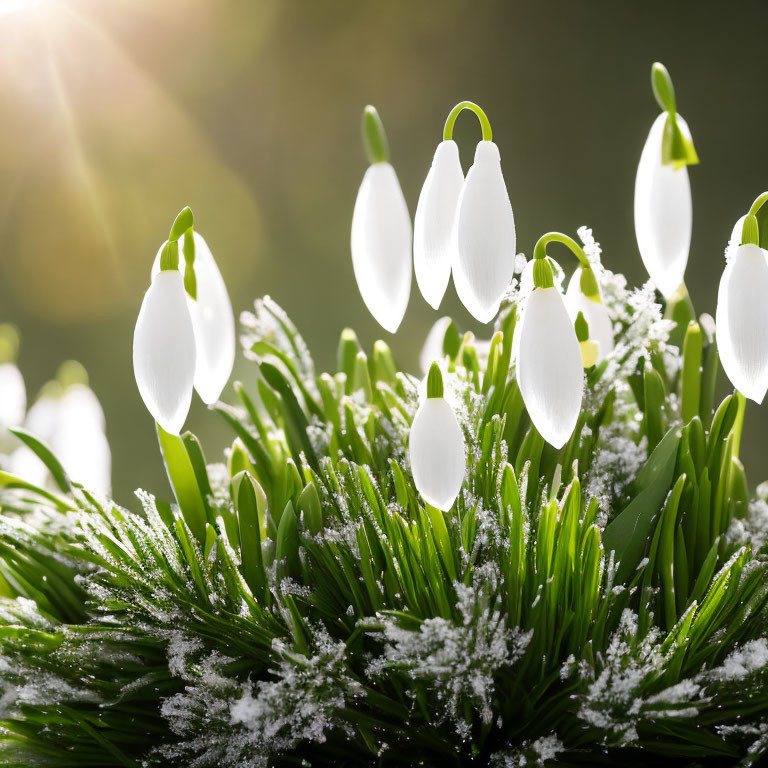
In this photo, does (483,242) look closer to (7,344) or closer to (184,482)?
(184,482)

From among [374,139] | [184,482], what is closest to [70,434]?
[184,482]

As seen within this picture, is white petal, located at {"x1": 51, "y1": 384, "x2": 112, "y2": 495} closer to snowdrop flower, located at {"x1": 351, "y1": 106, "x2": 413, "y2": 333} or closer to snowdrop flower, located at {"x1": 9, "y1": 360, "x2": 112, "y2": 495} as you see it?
snowdrop flower, located at {"x1": 9, "y1": 360, "x2": 112, "y2": 495}

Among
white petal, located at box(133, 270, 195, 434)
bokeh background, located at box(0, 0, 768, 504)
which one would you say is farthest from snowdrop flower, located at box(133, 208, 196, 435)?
bokeh background, located at box(0, 0, 768, 504)

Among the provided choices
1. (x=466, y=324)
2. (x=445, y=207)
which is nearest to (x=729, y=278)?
(x=445, y=207)

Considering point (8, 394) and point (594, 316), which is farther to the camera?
point (8, 394)

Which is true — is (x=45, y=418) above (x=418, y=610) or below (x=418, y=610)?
above

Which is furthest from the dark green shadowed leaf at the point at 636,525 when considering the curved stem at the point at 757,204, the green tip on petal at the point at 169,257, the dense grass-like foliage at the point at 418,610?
the green tip on petal at the point at 169,257
